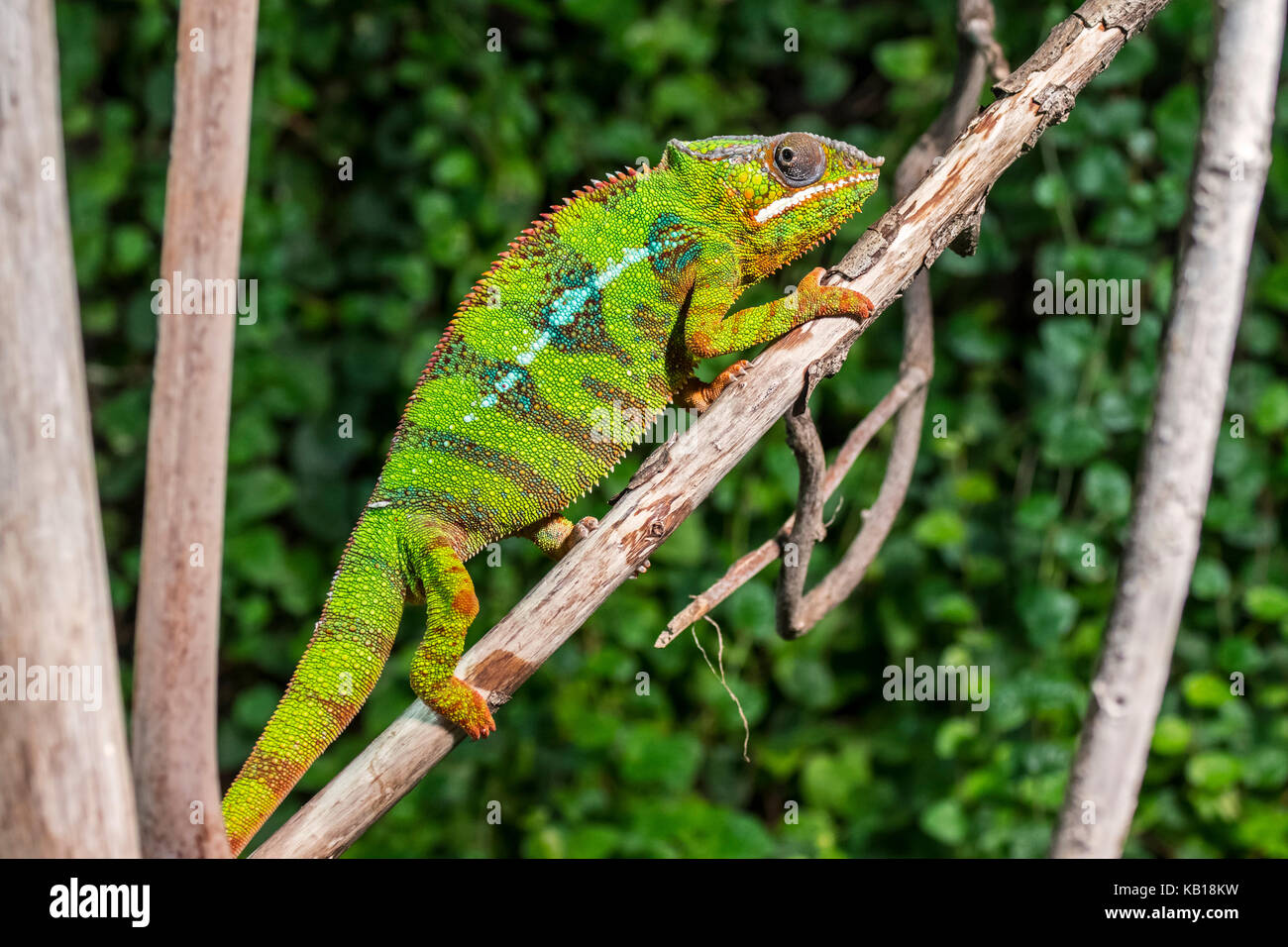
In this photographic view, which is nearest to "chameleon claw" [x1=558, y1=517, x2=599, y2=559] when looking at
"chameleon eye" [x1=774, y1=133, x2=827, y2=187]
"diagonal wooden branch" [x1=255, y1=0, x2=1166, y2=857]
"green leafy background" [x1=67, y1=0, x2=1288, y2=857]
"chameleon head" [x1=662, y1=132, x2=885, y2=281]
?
"diagonal wooden branch" [x1=255, y1=0, x2=1166, y2=857]

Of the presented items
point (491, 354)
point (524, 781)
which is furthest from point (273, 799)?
point (524, 781)

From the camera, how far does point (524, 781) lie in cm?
242

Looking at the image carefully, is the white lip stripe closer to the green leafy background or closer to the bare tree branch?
the bare tree branch

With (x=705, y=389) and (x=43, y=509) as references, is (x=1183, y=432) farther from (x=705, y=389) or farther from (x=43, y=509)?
(x=43, y=509)

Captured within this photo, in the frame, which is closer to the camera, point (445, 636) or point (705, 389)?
point (445, 636)

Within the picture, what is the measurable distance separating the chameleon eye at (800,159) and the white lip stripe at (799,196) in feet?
0.04

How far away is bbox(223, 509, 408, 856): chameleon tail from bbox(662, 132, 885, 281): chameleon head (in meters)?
0.61

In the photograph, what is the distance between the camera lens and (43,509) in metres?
0.86

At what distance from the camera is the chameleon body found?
134cm

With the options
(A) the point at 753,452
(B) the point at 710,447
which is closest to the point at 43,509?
(B) the point at 710,447

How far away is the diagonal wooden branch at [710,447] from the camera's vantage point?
1146 millimetres

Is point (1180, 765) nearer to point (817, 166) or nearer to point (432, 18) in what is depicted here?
point (817, 166)

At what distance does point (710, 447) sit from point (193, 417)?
0.57 metres
